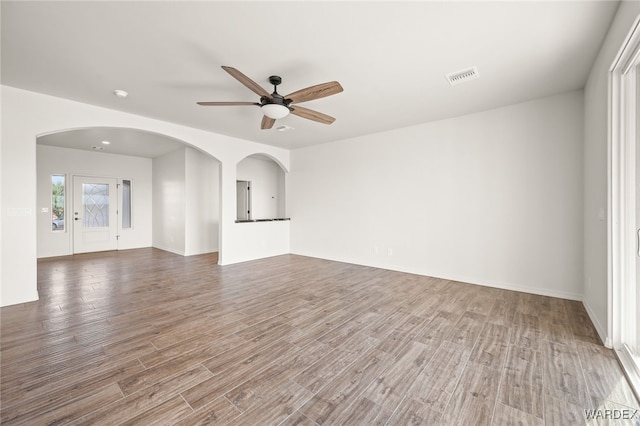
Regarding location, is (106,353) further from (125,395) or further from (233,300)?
(233,300)

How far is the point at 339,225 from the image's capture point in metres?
6.14

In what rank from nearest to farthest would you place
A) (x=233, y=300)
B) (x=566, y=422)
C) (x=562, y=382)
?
(x=566, y=422)
(x=562, y=382)
(x=233, y=300)

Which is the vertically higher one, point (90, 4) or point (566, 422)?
point (90, 4)

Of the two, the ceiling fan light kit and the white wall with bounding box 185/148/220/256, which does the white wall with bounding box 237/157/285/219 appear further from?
the ceiling fan light kit

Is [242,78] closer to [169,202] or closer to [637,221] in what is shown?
[637,221]

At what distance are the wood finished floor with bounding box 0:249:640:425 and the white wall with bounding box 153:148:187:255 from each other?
3.32 metres

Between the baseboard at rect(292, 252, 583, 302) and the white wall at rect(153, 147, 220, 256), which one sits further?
the white wall at rect(153, 147, 220, 256)

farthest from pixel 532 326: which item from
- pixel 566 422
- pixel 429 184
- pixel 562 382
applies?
pixel 429 184

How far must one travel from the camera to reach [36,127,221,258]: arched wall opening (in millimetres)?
6508

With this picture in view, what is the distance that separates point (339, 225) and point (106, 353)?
4.61 metres

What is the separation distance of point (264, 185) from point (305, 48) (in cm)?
633

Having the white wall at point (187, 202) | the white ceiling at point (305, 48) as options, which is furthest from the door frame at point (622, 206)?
the white wall at point (187, 202)

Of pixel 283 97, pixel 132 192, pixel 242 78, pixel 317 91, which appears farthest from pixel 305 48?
pixel 132 192

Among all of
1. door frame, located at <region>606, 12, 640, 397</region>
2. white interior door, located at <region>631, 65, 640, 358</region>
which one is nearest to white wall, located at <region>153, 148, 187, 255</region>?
door frame, located at <region>606, 12, 640, 397</region>
